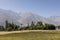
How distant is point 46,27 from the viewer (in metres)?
74.6

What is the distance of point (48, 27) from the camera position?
74812mm

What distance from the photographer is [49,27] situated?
7519 centimetres

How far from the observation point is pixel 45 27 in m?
73.9

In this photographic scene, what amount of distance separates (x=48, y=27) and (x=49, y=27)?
0.68 meters

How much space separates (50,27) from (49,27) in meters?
1.09

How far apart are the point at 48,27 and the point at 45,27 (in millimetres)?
1894

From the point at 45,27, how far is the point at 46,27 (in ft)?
2.97

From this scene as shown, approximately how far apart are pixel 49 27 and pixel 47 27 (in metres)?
1.48

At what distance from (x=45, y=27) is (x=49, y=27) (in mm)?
2572

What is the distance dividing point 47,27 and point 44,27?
66.4 inches

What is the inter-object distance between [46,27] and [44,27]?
1417mm

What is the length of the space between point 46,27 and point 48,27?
109 cm

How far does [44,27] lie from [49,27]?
10.2 feet

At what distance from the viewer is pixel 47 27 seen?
7425 cm
